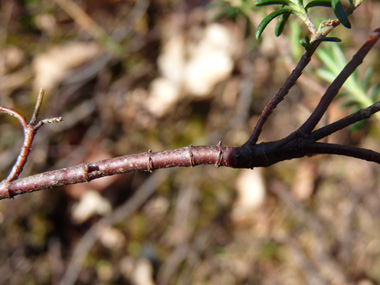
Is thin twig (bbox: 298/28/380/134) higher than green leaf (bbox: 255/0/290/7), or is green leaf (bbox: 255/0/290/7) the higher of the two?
green leaf (bbox: 255/0/290/7)

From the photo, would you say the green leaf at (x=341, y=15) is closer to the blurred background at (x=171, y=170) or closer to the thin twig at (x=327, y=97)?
the thin twig at (x=327, y=97)

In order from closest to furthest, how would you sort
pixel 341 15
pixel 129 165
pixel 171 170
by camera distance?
pixel 341 15, pixel 129 165, pixel 171 170

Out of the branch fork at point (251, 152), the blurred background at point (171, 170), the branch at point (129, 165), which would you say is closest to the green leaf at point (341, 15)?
the branch fork at point (251, 152)

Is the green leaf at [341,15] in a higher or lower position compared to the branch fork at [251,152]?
higher

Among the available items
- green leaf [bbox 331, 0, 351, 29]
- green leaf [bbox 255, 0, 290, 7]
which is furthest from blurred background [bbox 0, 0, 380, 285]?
green leaf [bbox 331, 0, 351, 29]

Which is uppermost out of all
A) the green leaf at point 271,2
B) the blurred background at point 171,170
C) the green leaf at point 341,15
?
the blurred background at point 171,170

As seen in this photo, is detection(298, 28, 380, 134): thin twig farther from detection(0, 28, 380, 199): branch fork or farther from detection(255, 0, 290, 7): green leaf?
detection(255, 0, 290, 7): green leaf

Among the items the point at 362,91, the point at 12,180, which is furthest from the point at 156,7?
the point at 12,180

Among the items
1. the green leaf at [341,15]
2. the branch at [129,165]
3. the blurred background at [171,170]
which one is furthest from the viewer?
the blurred background at [171,170]

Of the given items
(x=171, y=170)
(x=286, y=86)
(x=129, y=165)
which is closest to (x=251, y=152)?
(x=286, y=86)

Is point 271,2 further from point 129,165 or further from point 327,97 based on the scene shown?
point 129,165
